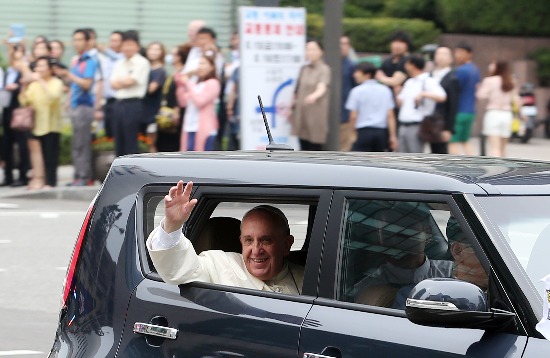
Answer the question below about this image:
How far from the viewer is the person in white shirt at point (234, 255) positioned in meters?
4.43

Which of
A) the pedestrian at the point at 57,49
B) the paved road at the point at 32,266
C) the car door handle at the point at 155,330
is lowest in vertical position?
the paved road at the point at 32,266

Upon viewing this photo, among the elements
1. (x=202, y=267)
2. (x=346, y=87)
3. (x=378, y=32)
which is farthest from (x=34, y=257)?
(x=378, y=32)

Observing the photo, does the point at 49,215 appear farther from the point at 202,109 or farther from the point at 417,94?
the point at 417,94

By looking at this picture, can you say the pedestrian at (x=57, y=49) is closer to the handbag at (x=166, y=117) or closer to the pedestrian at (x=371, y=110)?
the handbag at (x=166, y=117)

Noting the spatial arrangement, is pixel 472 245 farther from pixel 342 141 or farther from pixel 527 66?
pixel 527 66

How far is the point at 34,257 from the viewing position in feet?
39.9

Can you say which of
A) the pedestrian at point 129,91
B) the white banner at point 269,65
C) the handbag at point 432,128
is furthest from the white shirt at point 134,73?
the handbag at point 432,128

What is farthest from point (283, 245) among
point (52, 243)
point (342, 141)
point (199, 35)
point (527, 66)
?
point (527, 66)

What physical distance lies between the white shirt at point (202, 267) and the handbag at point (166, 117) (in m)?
11.6

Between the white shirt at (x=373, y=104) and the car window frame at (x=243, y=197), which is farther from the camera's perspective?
the white shirt at (x=373, y=104)

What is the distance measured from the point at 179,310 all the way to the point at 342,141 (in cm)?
1335

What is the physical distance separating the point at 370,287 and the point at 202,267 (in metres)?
0.73

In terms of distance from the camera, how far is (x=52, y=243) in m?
13.0

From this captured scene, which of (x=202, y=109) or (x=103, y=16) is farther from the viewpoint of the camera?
(x=103, y=16)
